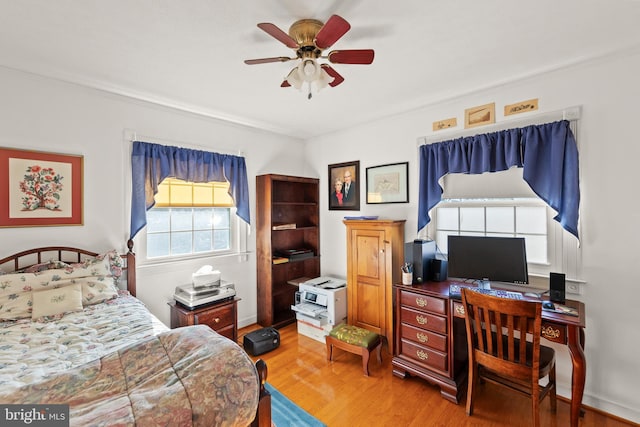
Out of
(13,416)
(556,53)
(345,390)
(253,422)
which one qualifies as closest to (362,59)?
(556,53)

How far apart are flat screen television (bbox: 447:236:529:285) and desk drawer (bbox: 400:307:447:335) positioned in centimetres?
40

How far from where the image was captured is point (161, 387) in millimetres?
1038

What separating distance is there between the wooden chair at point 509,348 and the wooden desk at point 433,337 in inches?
6.5

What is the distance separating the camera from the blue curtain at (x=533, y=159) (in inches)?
87.0

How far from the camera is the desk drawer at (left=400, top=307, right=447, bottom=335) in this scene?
2.34 m

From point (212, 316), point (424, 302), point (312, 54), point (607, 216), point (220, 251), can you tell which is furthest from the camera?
point (220, 251)

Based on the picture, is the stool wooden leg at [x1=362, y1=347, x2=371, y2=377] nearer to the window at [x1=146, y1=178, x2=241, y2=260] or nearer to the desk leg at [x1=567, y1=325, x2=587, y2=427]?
the desk leg at [x1=567, y1=325, x2=587, y2=427]

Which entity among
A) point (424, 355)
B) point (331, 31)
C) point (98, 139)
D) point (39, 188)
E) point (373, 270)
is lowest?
point (424, 355)

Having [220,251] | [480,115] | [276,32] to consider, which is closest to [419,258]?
[480,115]

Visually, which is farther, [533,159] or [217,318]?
[217,318]

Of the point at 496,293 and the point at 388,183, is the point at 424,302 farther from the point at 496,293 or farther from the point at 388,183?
the point at 388,183

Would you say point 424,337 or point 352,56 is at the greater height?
point 352,56

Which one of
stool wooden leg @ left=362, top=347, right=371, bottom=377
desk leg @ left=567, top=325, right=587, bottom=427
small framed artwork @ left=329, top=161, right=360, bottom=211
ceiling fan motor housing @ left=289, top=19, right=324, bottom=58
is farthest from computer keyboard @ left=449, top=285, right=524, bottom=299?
ceiling fan motor housing @ left=289, top=19, right=324, bottom=58

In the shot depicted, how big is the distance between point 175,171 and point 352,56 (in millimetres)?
2243
